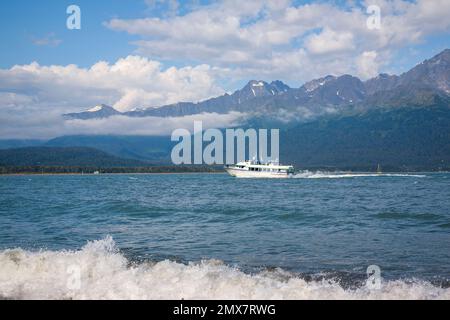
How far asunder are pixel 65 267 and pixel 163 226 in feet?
46.1

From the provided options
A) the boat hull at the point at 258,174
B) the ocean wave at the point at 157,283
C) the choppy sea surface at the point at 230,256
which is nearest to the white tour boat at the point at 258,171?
the boat hull at the point at 258,174

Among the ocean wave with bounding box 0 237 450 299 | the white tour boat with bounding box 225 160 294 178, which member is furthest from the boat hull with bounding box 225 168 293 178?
the ocean wave with bounding box 0 237 450 299

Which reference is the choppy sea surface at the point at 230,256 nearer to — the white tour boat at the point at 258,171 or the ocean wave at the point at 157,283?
the ocean wave at the point at 157,283

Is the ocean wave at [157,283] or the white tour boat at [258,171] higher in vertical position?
the ocean wave at [157,283]

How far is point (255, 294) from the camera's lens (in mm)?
12492

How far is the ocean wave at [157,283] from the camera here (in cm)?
1259

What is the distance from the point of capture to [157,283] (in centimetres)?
1378

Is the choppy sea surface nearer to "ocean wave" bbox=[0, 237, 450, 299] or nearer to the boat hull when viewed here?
"ocean wave" bbox=[0, 237, 450, 299]

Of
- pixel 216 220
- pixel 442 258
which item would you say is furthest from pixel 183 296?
pixel 216 220

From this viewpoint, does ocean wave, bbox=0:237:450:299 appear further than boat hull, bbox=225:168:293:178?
No

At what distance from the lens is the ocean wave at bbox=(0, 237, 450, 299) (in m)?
12.6

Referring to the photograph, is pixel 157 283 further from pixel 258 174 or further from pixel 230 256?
pixel 258 174

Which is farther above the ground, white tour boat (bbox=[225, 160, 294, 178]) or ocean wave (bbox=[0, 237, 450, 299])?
ocean wave (bbox=[0, 237, 450, 299])

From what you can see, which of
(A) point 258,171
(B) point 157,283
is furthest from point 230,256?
(A) point 258,171
